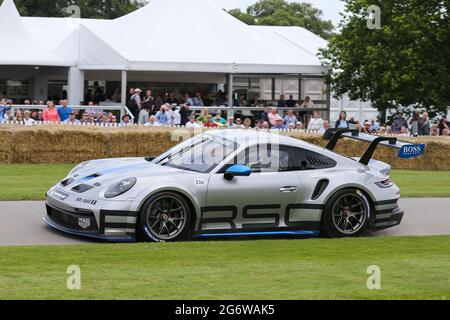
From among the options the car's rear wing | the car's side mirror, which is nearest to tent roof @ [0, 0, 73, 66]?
the car's rear wing

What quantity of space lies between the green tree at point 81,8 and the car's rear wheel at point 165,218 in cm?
6921

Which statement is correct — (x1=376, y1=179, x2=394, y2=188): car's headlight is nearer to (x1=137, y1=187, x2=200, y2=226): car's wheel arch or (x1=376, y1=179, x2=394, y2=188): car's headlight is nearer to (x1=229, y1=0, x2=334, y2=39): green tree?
(x1=137, y1=187, x2=200, y2=226): car's wheel arch

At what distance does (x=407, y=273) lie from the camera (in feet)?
28.7

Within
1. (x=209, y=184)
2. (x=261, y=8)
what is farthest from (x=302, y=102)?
(x=261, y=8)

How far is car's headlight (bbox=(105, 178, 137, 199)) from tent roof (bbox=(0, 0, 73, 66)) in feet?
69.4

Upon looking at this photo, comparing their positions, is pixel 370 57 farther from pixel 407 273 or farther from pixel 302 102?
pixel 407 273

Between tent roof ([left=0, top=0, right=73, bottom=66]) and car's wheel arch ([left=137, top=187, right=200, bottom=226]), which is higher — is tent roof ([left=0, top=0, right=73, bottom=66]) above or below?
above

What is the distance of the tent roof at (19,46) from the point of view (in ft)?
102

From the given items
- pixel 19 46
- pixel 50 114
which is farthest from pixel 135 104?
pixel 19 46

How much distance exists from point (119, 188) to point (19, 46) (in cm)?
2239

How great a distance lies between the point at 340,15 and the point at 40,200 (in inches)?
1062

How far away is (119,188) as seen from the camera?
34.7 feet

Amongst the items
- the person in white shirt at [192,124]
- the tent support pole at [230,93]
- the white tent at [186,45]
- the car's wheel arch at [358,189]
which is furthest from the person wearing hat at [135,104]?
the car's wheel arch at [358,189]

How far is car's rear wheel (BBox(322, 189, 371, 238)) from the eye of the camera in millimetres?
11367
